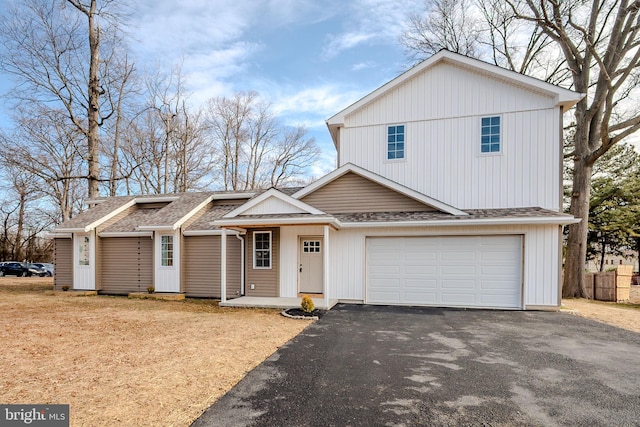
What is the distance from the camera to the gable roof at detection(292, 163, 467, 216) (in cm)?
974

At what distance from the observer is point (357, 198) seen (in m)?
10.7

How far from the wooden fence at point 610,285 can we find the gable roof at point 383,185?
892cm

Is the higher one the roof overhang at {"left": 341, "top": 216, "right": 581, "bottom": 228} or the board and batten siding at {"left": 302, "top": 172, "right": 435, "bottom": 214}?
the board and batten siding at {"left": 302, "top": 172, "right": 435, "bottom": 214}

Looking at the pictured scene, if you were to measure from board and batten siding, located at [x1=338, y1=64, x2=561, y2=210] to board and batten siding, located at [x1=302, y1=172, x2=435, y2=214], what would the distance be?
885mm

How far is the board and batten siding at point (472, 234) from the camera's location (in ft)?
29.4

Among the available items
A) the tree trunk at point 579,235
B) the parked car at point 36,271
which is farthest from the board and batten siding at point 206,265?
the parked car at point 36,271

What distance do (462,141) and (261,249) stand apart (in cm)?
762

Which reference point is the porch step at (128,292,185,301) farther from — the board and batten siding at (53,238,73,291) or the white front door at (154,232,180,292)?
the board and batten siding at (53,238,73,291)

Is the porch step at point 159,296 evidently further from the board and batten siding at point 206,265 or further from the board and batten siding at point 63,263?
the board and batten siding at point 63,263

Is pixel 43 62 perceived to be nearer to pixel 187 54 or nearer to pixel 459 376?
pixel 187 54

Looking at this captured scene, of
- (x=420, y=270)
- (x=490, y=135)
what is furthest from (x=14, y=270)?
(x=490, y=135)

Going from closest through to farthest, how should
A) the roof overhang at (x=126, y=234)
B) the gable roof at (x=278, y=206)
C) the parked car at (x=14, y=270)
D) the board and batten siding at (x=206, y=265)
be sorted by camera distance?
the gable roof at (x=278, y=206) → the board and batten siding at (x=206, y=265) → the roof overhang at (x=126, y=234) → the parked car at (x=14, y=270)

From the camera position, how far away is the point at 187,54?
976 inches

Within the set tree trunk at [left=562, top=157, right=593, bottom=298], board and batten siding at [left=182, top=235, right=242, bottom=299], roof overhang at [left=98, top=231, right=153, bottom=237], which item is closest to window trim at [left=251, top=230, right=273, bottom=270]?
board and batten siding at [left=182, top=235, right=242, bottom=299]
